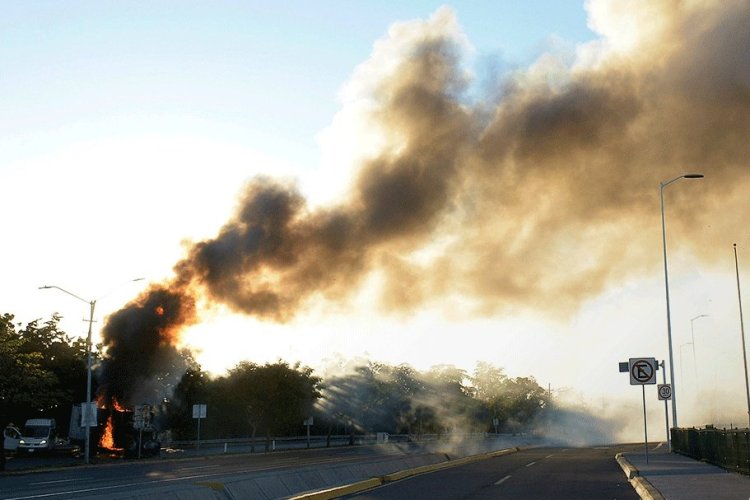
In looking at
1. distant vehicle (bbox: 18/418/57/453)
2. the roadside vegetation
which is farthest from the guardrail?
distant vehicle (bbox: 18/418/57/453)

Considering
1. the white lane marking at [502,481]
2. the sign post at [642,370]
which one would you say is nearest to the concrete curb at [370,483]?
the white lane marking at [502,481]

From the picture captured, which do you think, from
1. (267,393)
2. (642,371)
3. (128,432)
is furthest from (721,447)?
(267,393)

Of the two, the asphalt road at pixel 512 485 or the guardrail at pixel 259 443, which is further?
the guardrail at pixel 259 443

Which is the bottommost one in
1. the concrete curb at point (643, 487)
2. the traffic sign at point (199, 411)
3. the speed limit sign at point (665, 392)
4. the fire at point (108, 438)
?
the concrete curb at point (643, 487)

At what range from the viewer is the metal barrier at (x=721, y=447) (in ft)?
78.2

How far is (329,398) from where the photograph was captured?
328ft

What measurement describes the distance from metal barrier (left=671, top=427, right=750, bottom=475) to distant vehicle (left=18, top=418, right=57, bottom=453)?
40561mm

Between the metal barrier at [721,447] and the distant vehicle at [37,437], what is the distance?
40561 mm

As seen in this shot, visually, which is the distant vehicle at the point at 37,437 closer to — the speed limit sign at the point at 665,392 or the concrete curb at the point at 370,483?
the concrete curb at the point at 370,483

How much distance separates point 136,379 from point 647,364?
33.2 m

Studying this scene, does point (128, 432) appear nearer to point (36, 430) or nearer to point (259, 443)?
point (36, 430)

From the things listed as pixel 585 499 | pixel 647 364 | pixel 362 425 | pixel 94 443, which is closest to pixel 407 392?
pixel 362 425

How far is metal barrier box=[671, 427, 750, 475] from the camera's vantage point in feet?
78.2

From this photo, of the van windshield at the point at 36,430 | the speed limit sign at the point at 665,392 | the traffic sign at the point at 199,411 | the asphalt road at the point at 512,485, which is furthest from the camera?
the van windshield at the point at 36,430
